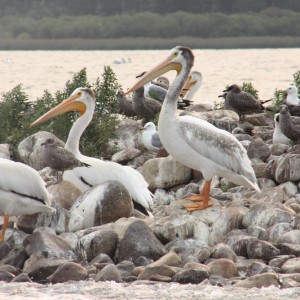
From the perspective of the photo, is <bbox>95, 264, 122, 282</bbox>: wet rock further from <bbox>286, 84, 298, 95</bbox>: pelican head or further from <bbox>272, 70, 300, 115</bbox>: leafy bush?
<bbox>272, 70, 300, 115</bbox>: leafy bush

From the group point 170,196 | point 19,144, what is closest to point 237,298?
point 170,196

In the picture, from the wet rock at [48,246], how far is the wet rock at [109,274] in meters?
0.47

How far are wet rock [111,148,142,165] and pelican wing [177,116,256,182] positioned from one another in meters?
2.35

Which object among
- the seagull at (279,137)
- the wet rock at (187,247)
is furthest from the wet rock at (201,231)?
the seagull at (279,137)

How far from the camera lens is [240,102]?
11359 millimetres

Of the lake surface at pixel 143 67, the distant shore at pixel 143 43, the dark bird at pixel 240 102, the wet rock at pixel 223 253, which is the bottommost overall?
the distant shore at pixel 143 43

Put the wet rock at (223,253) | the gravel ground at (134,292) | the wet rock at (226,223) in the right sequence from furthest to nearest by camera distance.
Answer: the wet rock at (226,223), the wet rock at (223,253), the gravel ground at (134,292)

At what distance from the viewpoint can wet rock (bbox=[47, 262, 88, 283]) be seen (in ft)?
20.2

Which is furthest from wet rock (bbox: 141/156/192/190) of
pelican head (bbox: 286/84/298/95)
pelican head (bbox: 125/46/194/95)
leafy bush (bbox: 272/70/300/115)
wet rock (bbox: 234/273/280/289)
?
leafy bush (bbox: 272/70/300/115)

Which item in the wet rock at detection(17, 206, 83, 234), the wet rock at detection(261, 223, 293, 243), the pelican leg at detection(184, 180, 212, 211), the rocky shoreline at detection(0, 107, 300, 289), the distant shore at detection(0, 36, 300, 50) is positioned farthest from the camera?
the distant shore at detection(0, 36, 300, 50)

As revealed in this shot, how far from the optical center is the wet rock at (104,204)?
23.6 feet

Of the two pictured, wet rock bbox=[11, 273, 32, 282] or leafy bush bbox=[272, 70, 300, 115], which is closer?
wet rock bbox=[11, 273, 32, 282]

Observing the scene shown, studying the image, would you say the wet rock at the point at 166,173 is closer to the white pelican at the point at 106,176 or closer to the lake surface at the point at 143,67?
the white pelican at the point at 106,176

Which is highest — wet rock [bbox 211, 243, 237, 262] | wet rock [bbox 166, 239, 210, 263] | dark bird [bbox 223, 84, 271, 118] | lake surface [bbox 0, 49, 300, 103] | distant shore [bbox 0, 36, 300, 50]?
dark bird [bbox 223, 84, 271, 118]
